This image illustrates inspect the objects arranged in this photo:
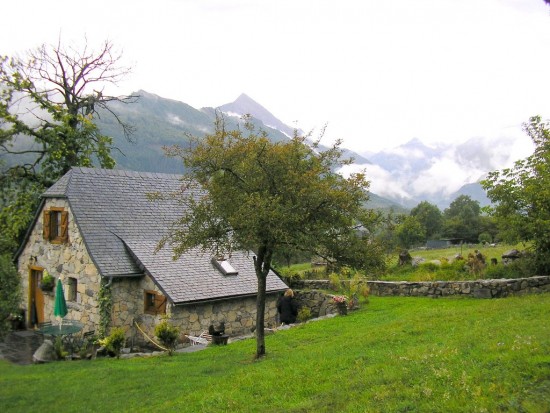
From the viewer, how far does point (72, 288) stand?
62.3 ft

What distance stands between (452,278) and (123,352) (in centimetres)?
1311

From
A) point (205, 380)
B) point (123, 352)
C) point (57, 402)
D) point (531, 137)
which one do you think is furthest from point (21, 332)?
point (531, 137)

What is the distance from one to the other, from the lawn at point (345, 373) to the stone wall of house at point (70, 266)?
3.95m

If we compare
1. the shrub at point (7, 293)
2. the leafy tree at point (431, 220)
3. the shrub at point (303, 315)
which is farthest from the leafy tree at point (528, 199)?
the leafy tree at point (431, 220)

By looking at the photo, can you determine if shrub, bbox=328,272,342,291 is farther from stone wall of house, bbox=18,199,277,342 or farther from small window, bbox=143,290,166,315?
small window, bbox=143,290,166,315

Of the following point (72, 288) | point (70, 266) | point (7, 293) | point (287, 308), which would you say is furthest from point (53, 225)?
point (7, 293)

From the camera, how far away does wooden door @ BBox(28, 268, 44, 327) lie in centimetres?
2083

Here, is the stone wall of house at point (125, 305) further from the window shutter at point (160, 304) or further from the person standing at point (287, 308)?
the person standing at point (287, 308)

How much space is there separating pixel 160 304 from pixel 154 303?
0.46 meters

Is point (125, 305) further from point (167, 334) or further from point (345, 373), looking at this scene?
point (345, 373)

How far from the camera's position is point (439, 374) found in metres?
7.17

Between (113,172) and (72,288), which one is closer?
(72,288)

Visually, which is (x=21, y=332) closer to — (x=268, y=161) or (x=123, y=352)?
(x=123, y=352)

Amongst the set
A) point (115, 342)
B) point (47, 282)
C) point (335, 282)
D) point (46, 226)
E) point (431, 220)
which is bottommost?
point (115, 342)
